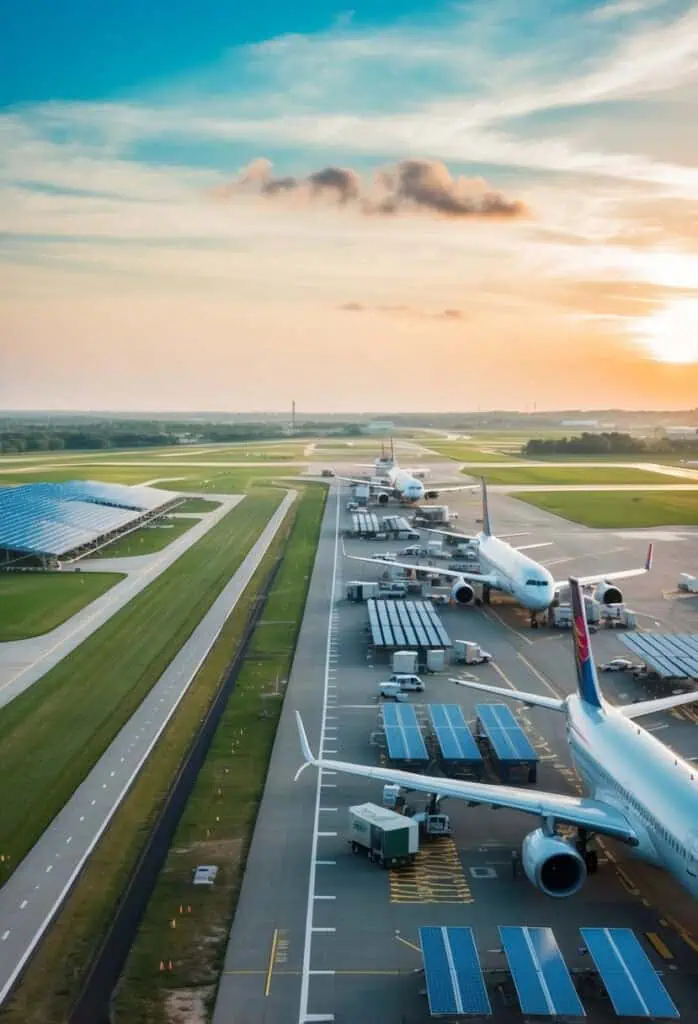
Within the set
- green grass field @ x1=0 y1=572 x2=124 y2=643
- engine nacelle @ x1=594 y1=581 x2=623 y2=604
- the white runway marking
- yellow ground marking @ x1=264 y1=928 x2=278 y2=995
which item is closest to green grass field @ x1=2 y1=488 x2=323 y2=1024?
yellow ground marking @ x1=264 y1=928 x2=278 y2=995

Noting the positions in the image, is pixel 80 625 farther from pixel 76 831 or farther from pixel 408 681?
pixel 76 831

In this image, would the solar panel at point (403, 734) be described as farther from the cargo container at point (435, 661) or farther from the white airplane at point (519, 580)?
the white airplane at point (519, 580)

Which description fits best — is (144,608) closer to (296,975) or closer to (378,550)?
(378,550)

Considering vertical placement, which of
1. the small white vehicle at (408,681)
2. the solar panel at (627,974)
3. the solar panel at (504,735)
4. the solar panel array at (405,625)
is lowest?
the small white vehicle at (408,681)

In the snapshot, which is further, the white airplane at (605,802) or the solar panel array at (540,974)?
the white airplane at (605,802)

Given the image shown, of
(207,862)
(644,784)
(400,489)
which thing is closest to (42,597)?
(207,862)

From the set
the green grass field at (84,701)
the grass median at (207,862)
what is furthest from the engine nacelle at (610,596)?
the green grass field at (84,701)
